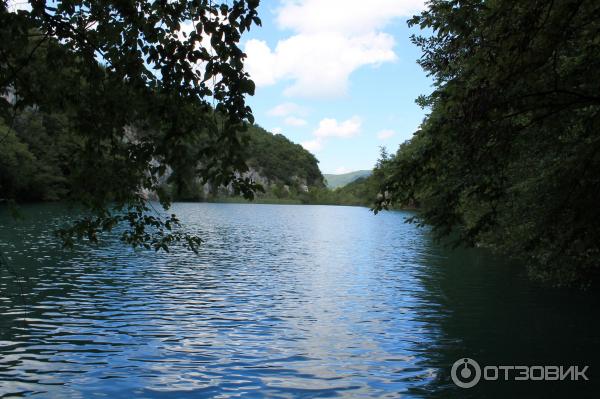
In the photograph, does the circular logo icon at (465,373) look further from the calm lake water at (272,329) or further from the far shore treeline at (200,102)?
the far shore treeline at (200,102)

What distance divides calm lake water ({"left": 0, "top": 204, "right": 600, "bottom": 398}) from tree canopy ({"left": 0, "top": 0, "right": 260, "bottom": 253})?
14.6ft

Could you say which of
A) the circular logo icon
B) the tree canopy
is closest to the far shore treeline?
the tree canopy

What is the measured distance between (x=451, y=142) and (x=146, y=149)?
Answer: 6.26 meters

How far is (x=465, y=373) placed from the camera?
41.0 feet

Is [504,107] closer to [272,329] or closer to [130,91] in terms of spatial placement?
[130,91]

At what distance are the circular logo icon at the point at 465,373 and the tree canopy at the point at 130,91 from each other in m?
7.25

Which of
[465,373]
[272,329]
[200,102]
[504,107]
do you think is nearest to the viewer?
[200,102]

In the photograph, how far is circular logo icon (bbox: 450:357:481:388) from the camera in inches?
467

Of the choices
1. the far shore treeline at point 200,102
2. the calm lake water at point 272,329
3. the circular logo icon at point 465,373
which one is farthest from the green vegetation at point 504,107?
the calm lake water at point 272,329

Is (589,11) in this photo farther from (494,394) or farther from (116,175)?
(116,175)

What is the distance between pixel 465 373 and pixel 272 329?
6.15 m

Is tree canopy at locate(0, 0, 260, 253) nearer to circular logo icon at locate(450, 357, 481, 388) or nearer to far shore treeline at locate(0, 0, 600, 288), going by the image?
far shore treeline at locate(0, 0, 600, 288)

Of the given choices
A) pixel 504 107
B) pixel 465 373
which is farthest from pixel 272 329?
pixel 504 107

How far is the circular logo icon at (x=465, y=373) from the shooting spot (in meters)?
11.9
